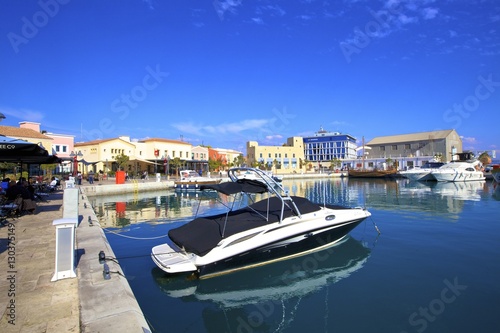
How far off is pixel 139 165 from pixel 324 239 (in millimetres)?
52653

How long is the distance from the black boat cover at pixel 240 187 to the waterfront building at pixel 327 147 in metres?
102

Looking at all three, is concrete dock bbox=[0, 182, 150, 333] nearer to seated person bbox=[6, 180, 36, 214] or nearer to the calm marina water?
the calm marina water

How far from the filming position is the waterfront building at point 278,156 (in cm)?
9238

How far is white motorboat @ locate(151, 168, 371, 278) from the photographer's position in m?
7.46

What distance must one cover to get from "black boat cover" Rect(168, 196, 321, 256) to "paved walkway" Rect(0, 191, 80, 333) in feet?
→ 8.57

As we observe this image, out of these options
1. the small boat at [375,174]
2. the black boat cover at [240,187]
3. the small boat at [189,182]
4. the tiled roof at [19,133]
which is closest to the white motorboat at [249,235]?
the black boat cover at [240,187]

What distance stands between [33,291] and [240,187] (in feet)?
16.1

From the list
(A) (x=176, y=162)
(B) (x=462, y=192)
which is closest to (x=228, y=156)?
(A) (x=176, y=162)

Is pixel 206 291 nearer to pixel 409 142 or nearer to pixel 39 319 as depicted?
pixel 39 319

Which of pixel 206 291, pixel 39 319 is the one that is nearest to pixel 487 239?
pixel 206 291

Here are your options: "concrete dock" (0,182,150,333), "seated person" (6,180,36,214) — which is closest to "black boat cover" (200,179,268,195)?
"concrete dock" (0,182,150,333)

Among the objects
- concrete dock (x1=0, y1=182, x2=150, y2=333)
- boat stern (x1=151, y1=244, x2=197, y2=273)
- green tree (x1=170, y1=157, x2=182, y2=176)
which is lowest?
boat stern (x1=151, y1=244, x2=197, y2=273)

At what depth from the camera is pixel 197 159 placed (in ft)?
217

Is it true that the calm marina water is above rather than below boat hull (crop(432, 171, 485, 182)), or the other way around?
below
